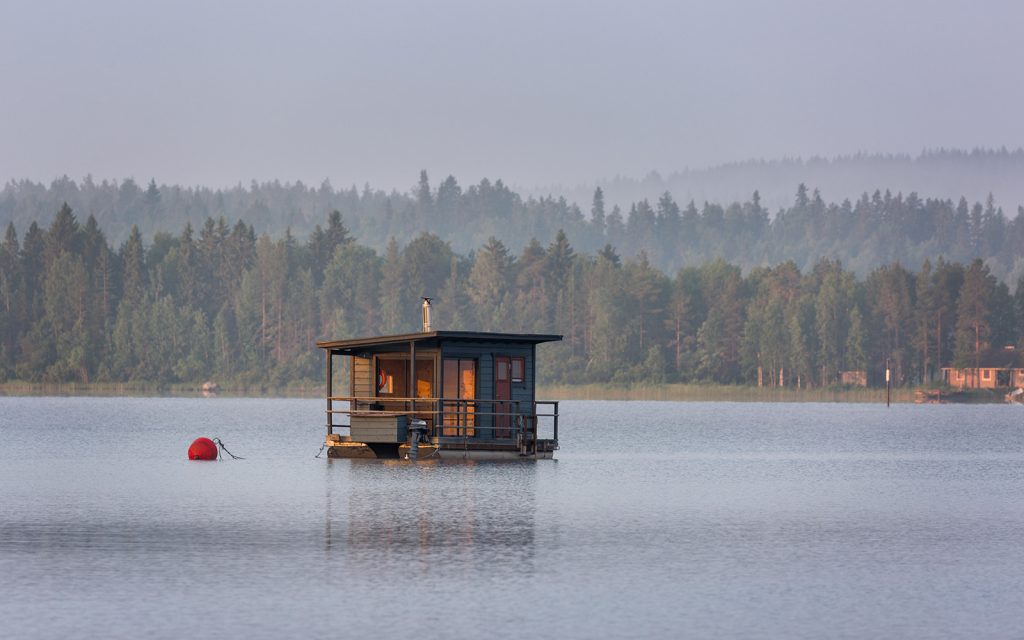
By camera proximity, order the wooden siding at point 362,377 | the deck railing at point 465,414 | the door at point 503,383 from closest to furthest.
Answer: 1. the deck railing at point 465,414
2. the door at point 503,383
3. the wooden siding at point 362,377

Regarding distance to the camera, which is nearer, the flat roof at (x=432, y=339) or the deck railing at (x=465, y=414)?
the flat roof at (x=432, y=339)

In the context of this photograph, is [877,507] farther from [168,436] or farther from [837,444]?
[168,436]

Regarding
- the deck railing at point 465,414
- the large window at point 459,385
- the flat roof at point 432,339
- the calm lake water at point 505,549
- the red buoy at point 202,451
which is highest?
the flat roof at point 432,339

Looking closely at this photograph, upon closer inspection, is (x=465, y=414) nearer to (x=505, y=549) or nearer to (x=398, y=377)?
(x=398, y=377)

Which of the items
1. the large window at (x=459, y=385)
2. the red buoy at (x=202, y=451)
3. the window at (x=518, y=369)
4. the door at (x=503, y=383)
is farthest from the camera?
the red buoy at (x=202, y=451)

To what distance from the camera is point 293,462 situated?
63.7 meters

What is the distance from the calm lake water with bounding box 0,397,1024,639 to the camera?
24250 mm

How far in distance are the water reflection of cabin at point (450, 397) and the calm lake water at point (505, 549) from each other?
4.14ft

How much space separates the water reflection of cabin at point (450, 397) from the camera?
5728 centimetres

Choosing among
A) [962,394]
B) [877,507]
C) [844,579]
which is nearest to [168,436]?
[877,507]

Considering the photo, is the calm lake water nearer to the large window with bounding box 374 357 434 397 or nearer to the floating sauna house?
the floating sauna house

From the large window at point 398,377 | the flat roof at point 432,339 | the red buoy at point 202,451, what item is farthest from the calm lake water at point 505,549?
the flat roof at point 432,339

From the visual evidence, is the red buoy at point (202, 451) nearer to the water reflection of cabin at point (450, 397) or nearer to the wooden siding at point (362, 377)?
the wooden siding at point (362, 377)

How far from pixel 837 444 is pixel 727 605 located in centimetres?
6566
